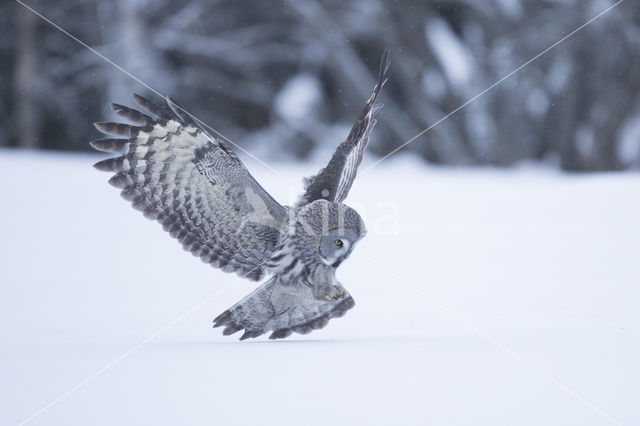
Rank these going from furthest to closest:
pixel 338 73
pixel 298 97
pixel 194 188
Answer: pixel 298 97
pixel 338 73
pixel 194 188

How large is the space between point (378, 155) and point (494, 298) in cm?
868

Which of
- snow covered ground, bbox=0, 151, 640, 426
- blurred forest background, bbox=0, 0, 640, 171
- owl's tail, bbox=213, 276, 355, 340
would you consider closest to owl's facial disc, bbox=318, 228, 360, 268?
owl's tail, bbox=213, 276, 355, 340

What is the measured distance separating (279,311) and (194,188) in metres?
0.50

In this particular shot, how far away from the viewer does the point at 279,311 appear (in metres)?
2.96

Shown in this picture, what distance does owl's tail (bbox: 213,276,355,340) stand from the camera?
2932 mm

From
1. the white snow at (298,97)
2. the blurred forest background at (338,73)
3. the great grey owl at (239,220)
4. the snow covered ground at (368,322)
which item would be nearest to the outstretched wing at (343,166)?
the great grey owl at (239,220)

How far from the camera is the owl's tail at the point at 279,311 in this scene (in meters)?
2.93

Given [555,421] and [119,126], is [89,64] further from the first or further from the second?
[555,421]

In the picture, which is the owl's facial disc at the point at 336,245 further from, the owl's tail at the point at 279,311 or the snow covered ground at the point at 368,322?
the snow covered ground at the point at 368,322

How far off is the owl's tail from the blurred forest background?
874 cm

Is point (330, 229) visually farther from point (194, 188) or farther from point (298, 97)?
point (298, 97)

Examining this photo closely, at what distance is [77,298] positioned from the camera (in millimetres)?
3402

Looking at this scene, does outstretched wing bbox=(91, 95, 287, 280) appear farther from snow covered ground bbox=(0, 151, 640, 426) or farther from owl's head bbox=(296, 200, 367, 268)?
snow covered ground bbox=(0, 151, 640, 426)

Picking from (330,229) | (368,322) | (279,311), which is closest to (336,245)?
(330,229)
